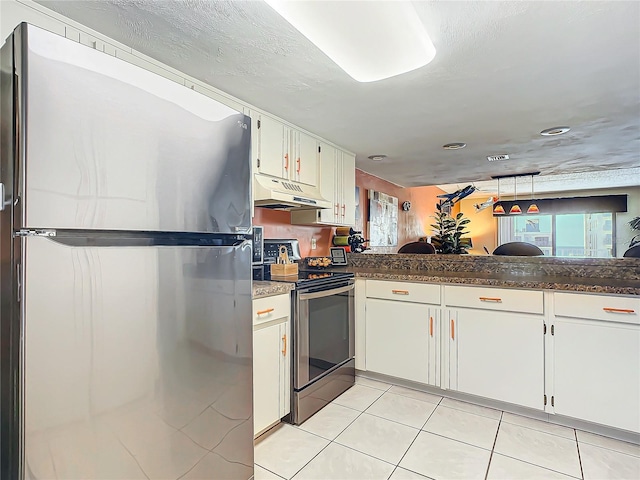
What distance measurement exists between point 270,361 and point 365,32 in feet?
5.77

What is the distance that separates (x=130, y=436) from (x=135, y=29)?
5.33ft

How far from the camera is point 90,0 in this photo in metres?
1.37

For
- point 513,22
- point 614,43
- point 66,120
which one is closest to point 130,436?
point 66,120

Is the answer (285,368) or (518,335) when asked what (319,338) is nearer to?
(285,368)

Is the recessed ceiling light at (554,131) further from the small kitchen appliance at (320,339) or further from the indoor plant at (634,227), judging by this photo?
the indoor plant at (634,227)

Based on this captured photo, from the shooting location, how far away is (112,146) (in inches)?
39.9

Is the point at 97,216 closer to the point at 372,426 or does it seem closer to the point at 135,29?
the point at 135,29

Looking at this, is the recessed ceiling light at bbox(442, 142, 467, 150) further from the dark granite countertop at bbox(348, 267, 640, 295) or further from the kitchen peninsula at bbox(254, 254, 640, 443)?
the dark granite countertop at bbox(348, 267, 640, 295)

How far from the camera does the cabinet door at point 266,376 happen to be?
1.93m

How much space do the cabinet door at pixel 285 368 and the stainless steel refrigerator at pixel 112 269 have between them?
729 mm

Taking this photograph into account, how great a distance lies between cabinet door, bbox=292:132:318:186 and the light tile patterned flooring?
175cm

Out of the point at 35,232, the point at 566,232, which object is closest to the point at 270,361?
the point at 35,232

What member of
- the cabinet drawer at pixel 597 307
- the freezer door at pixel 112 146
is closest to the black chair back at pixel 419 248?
the cabinet drawer at pixel 597 307

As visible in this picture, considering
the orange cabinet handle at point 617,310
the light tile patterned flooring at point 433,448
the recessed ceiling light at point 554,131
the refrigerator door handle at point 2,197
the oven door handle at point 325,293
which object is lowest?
the light tile patterned flooring at point 433,448
